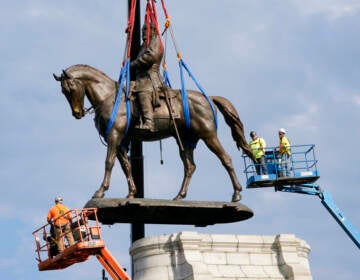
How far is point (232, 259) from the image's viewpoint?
76.9 feet

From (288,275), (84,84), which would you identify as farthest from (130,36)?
(288,275)

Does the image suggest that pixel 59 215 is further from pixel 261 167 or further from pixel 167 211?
pixel 261 167

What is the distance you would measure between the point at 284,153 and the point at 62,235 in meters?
9.46

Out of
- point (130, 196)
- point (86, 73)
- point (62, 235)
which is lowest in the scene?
point (62, 235)

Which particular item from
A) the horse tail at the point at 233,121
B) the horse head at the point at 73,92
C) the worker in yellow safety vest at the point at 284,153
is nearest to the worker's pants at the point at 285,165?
the worker in yellow safety vest at the point at 284,153

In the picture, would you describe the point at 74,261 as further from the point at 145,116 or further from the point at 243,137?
the point at 243,137

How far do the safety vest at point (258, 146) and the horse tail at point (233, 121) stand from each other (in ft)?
9.40

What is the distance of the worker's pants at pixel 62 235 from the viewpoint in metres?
23.4

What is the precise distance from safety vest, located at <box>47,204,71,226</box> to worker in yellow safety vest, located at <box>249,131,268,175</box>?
7346 millimetres

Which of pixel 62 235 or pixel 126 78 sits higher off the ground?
pixel 126 78

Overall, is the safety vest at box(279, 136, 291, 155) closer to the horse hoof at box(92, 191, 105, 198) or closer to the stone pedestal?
the stone pedestal

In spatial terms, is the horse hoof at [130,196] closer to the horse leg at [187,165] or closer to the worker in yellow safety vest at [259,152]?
the horse leg at [187,165]

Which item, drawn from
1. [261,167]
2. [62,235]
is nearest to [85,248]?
[62,235]

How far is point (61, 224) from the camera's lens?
23609mm
